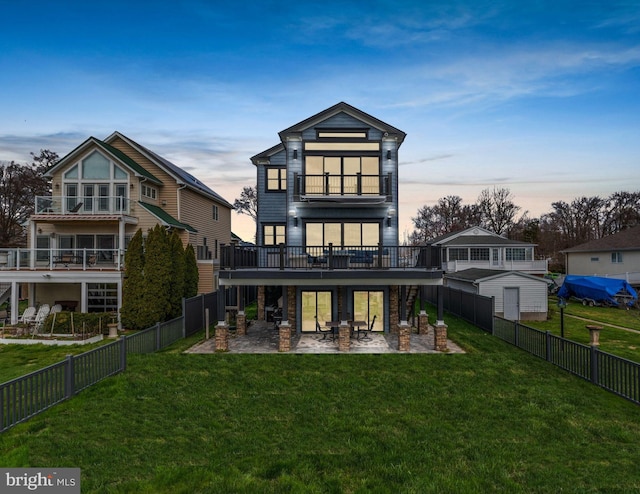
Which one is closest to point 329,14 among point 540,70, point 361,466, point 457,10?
point 457,10

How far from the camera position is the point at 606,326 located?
19.1m

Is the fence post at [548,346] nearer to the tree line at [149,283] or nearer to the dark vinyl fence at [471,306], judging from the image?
the dark vinyl fence at [471,306]

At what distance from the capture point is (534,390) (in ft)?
29.9

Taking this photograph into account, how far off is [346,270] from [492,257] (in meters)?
24.8

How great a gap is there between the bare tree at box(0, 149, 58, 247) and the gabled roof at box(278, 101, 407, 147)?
35709 mm

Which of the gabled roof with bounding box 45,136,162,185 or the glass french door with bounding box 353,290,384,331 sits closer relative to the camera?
the glass french door with bounding box 353,290,384,331

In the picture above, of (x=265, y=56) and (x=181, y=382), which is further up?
(x=265, y=56)

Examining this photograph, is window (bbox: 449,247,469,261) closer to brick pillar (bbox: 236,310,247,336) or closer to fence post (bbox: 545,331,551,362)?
fence post (bbox: 545,331,551,362)

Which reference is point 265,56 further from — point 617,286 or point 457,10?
point 617,286

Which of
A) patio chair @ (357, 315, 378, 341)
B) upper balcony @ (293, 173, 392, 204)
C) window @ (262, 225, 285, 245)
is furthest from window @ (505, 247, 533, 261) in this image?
window @ (262, 225, 285, 245)

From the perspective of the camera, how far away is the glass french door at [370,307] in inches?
661

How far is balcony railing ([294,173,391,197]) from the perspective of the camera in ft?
55.4

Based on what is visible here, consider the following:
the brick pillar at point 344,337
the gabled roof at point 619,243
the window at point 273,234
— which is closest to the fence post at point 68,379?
the brick pillar at point 344,337

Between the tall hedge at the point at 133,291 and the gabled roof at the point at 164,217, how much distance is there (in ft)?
13.2
